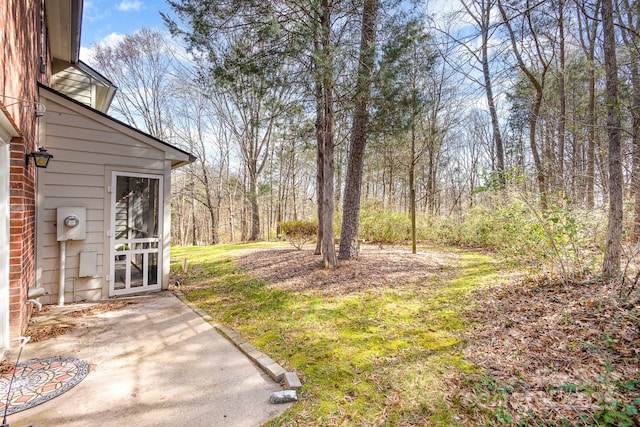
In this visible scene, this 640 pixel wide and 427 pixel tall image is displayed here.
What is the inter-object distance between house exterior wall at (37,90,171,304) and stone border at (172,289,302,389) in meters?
2.14

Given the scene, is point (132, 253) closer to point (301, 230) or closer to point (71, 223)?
point (71, 223)

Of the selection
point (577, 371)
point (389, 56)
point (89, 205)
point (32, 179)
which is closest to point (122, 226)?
point (89, 205)

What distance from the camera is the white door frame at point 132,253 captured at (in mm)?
4832

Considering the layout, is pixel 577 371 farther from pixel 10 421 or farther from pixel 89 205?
pixel 89 205

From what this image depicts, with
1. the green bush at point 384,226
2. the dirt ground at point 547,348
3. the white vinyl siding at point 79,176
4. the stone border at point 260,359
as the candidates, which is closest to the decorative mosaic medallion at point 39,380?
the dirt ground at point 547,348

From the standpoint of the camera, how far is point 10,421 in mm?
2037

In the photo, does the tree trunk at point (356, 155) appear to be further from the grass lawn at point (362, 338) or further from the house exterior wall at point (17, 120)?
the house exterior wall at point (17, 120)

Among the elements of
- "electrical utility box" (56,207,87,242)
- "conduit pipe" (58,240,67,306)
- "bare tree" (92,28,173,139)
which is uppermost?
"bare tree" (92,28,173,139)

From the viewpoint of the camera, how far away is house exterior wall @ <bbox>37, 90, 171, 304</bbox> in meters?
4.34

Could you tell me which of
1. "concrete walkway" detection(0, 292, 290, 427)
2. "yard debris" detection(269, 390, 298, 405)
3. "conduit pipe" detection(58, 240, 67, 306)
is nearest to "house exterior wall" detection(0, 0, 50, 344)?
"concrete walkway" detection(0, 292, 290, 427)

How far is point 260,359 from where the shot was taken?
9.66ft

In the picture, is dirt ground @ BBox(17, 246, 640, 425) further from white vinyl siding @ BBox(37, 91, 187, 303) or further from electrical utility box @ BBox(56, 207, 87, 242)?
electrical utility box @ BBox(56, 207, 87, 242)

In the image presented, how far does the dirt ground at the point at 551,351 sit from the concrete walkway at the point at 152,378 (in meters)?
1.68

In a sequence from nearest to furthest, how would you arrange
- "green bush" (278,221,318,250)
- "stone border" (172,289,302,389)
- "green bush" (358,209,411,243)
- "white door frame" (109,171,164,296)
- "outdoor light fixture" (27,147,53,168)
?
"stone border" (172,289,302,389), "outdoor light fixture" (27,147,53,168), "white door frame" (109,171,164,296), "green bush" (358,209,411,243), "green bush" (278,221,318,250)
